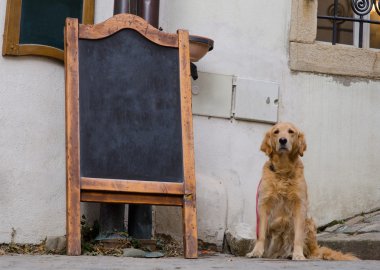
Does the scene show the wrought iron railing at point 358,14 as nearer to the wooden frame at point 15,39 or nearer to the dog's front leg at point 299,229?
the dog's front leg at point 299,229

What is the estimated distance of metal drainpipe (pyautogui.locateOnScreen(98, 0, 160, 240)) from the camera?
7543mm

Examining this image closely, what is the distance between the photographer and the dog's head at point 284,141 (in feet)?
24.1

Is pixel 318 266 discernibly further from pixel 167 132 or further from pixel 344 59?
pixel 344 59

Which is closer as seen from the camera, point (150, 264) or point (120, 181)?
point (150, 264)

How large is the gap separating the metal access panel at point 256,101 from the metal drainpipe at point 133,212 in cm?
110

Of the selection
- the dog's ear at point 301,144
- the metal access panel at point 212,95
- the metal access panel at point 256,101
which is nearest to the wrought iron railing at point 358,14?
the metal access panel at point 256,101

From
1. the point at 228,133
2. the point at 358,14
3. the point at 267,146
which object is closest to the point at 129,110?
the point at 267,146

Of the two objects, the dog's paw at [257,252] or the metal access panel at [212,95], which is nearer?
the dog's paw at [257,252]

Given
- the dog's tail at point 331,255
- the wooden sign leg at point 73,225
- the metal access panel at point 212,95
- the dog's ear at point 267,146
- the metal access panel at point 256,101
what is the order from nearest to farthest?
the wooden sign leg at point 73,225
the dog's tail at point 331,255
the dog's ear at point 267,146
the metal access panel at point 212,95
the metal access panel at point 256,101

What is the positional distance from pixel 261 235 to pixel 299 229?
0.96 ft

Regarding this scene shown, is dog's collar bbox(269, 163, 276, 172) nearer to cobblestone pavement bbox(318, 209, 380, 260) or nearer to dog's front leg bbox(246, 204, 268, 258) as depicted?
dog's front leg bbox(246, 204, 268, 258)

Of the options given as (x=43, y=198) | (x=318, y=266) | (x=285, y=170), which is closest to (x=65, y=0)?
(x=43, y=198)

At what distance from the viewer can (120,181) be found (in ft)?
22.9

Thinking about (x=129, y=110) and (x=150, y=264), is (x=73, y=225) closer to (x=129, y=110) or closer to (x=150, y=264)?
(x=150, y=264)
